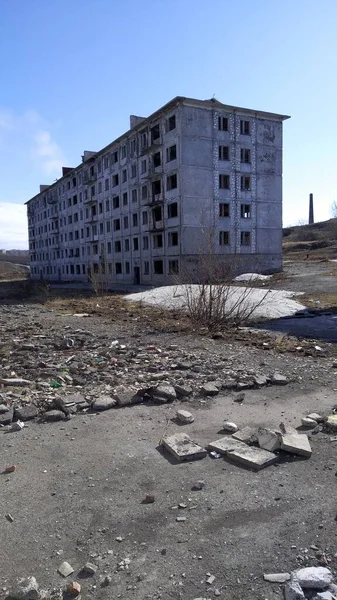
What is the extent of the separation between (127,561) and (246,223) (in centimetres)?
3658

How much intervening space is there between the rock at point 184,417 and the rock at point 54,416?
1.30 metres

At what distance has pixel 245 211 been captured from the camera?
123ft

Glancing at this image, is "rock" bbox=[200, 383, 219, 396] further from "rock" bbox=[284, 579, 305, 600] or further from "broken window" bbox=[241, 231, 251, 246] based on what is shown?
"broken window" bbox=[241, 231, 251, 246]

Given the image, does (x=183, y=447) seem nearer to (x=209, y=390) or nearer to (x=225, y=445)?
(x=225, y=445)

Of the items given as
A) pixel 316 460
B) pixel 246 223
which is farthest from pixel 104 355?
pixel 246 223

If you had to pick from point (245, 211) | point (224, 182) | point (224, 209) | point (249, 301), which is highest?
point (224, 182)

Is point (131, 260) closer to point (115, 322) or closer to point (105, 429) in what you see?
point (115, 322)

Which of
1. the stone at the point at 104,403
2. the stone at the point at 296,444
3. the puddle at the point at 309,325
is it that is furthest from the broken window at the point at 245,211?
the stone at the point at 296,444

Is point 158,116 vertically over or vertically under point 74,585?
over

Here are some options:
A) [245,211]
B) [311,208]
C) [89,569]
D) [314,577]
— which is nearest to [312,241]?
[311,208]

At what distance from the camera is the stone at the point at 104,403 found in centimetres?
488

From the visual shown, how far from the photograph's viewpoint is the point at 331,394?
5.31 meters

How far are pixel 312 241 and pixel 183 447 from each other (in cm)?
7336

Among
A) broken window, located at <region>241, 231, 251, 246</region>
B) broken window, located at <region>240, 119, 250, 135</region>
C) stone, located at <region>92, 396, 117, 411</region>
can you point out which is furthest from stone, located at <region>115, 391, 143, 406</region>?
broken window, located at <region>240, 119, 250, 135</region>
